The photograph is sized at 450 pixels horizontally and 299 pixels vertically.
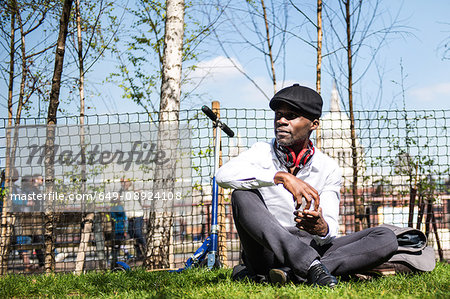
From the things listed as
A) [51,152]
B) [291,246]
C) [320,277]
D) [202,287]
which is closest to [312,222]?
[291,246]

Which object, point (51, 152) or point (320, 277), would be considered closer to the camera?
point (320, 277)

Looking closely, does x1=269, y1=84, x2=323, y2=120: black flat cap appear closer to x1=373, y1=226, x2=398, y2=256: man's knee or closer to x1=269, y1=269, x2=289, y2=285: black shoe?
x1=373, y1=226, x2=398, y2=256: man's knee

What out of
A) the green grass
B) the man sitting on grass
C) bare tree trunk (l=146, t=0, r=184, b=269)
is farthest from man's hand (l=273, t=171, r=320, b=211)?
bare tree trunk (l=146, t=0, r=184, b=269)

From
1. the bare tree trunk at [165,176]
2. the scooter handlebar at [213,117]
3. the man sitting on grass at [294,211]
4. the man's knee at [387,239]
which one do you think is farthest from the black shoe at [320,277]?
the bare tree trunk at [165,176]

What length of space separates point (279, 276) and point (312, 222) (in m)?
0.38

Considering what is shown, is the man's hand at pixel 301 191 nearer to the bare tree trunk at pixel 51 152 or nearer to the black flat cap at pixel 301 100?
the black flat cap at pixel 301 100

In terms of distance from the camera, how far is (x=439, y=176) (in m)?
6.40

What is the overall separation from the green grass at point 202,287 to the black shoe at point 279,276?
56 millimetres

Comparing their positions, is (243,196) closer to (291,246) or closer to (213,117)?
(291,246)

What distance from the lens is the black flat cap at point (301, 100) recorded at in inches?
126

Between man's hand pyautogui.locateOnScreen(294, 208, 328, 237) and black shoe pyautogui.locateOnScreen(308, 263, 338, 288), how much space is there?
238 millimetres

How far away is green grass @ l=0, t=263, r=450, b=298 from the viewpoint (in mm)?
2477

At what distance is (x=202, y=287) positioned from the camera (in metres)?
3.01

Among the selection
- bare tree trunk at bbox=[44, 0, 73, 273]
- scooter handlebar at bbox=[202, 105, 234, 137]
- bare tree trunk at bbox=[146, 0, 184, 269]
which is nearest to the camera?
scooter handlebar at bbox=[202, 105, 234, 137]
